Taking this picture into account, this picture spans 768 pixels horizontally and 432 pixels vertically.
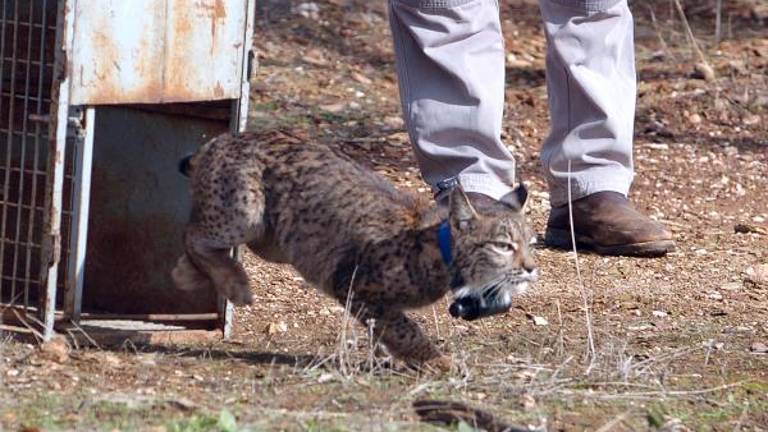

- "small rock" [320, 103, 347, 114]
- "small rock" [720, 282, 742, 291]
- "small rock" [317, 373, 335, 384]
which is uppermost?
"small rock" [320, 103, 347, 114]

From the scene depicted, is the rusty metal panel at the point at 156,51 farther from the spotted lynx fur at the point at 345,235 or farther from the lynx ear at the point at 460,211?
the lynx ear at the point at 460,211

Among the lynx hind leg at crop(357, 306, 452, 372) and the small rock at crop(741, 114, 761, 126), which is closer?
the lynx hind leg at crop(357, 306, 452, 372)

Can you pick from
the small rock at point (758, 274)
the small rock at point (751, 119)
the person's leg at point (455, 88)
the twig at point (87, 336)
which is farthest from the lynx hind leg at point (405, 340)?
the small rock at point (751, 119)

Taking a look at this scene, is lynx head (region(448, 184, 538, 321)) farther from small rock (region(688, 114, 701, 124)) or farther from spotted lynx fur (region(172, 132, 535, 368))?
small rock (region(688, 114, 701, 124))

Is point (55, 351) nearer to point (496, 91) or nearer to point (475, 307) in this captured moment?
point (475, 307)

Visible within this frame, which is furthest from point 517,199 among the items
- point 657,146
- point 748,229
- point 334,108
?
point 334,108

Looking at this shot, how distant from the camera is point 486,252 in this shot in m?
4.53

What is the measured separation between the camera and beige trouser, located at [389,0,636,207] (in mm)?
5629

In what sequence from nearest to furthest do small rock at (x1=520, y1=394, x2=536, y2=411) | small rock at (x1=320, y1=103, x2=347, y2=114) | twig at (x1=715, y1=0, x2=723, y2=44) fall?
small rock at (x1=520, y1=394, x2=536, y2=411), small rock at (x1=320, y1=103, x2=347, y2=114), twig at (x1=715, y1=0, x2=723, y2=44)

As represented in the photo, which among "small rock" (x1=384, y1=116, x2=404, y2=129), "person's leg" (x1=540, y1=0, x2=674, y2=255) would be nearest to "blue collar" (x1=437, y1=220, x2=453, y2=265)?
"person's leg" (x1=540, y1=0, x2=674, y2=255)

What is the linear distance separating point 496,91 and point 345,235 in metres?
1.20

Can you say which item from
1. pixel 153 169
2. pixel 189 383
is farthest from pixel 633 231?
pixel 189 383

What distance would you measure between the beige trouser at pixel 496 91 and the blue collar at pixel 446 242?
3.40 feet

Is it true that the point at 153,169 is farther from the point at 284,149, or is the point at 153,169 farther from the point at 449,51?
the point at 449,51
